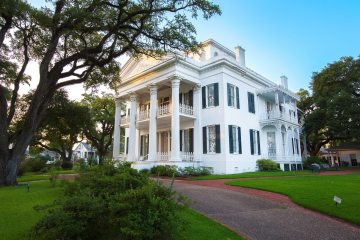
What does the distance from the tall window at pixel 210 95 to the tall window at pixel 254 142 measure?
184 inches

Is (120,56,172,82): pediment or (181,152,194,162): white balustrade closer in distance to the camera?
(181,152,194,162): white balustrade

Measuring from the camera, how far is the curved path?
5605 mm

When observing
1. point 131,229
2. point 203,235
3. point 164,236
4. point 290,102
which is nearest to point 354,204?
point 203,235

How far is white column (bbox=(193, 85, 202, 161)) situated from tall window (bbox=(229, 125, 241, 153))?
246cm

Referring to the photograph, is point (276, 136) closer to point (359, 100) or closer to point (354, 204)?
point (359, 100)

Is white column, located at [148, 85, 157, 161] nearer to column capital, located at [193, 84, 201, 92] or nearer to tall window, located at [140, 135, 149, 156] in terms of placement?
column capital, located at [193, 84, 201, 92]

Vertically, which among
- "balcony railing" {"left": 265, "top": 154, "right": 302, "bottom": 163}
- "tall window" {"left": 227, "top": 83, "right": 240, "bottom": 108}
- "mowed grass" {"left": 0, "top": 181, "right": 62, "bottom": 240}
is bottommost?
"mowed grass" {"left": 0, "top": 181, "right": 62, "bottom": 240}

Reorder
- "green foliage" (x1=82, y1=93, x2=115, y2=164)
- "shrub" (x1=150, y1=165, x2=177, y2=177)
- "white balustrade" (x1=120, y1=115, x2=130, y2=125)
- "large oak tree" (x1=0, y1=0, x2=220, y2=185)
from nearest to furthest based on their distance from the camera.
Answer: "large oak tree" (x1=0, y1=0, x2=220, y2=185)
"shrub" (x1=150, y1=165, x2=177, y2=177)
"white balustrade" (x1=120, y1=115, x2=130, y2=125)
"green foliage" (x1=82, y1=93, x2=115, y2=164)

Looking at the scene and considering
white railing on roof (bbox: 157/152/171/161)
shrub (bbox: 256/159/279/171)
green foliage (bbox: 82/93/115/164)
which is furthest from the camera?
green foliage (bbox: 82/93/115/164)

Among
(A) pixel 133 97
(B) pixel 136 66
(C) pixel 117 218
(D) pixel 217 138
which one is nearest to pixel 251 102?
(D) pixel 217 138

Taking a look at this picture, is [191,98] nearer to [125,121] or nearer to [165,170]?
[165,170]

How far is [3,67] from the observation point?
16984mm

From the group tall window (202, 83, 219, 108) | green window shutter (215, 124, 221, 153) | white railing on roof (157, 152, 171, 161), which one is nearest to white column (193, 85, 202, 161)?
tall window (202, 83, 219, 108)

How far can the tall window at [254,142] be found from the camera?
2252 centimetres
